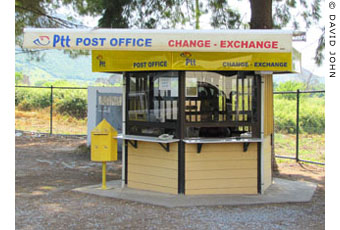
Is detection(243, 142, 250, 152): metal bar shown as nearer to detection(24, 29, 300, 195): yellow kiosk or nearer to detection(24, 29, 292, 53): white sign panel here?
detection(24, 29, 300, 195): yellow kiosk

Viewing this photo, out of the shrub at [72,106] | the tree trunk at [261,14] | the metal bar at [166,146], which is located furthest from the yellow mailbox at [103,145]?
the shrub at [72,106]

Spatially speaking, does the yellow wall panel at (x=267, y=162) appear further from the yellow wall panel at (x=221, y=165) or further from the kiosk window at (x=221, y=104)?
the kiosk window at (x=221, y=104)

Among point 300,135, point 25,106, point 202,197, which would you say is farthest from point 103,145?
point 25,106

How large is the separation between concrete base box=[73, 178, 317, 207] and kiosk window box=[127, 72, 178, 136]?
3.40 feet

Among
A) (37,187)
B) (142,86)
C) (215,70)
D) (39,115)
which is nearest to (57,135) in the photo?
(39,115)

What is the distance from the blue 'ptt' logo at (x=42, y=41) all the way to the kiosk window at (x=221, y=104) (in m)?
2.20

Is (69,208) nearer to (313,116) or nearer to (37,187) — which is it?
(37,187)

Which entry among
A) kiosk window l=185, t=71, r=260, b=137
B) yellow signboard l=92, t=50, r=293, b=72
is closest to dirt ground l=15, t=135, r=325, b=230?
kiosk window l=185, t=71, r=260, b=137

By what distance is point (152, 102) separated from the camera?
6.61 m

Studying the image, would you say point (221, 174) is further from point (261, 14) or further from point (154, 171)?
point (261, 14)

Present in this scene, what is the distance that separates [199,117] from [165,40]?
1.56m

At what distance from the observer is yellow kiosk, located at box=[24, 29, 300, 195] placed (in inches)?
247

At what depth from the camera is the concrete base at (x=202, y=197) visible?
19.8 feet

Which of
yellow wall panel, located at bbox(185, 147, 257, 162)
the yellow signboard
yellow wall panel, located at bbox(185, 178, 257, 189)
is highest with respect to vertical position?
the yellow signboard
